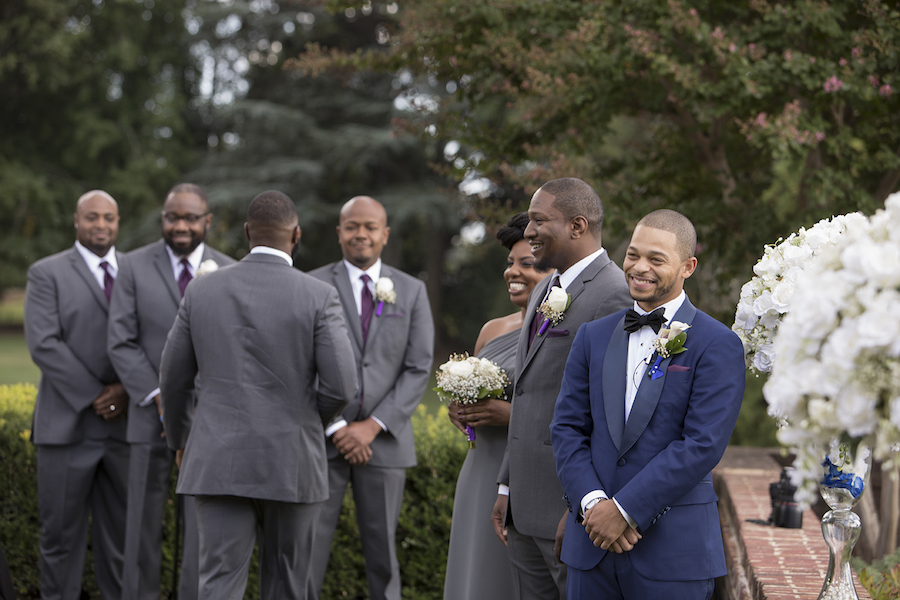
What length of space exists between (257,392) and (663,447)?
2.11 m

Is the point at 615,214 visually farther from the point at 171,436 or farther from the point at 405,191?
the point at 405,191

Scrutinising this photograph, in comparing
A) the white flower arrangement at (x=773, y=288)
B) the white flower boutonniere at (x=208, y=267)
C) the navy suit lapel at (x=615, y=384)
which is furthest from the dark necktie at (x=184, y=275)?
the white flower arrangement at (x=773, y=288)

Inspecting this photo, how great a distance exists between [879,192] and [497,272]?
18098mm

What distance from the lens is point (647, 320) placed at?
309 cm

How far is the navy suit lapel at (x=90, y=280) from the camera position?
5.63 meters

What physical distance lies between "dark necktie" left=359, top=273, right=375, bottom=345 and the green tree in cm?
2083

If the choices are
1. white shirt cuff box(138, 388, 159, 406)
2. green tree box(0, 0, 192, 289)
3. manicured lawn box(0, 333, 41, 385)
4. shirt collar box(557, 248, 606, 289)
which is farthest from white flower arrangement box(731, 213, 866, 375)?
green tree box(0, 0, 192, 289)

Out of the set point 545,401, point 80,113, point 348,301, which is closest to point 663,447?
point 545,401

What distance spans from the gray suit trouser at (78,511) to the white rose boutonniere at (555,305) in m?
3.47

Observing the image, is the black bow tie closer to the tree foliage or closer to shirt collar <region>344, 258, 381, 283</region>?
shirt collar <region>344, 258, 381, 283</region>

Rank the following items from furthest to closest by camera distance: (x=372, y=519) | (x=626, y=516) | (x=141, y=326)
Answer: (x=141, y=326) < (x=372, y=519) < (x=626, y=516)

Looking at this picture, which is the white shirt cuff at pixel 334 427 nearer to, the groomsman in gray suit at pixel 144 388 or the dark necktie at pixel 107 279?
the groomsman in gray suit at pixel 144 388

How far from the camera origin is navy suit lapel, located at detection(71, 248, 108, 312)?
563 cm

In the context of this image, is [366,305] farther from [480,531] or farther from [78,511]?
[78,511]
